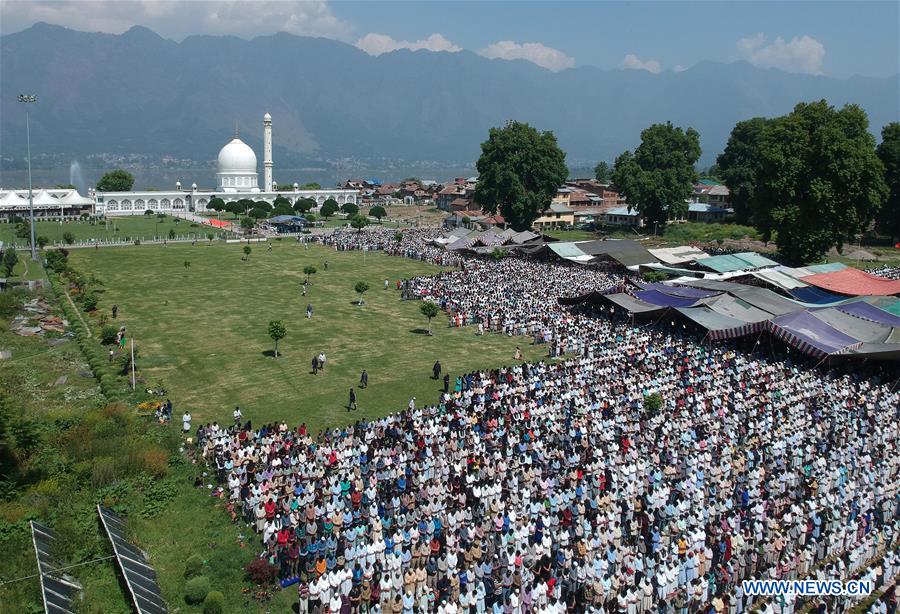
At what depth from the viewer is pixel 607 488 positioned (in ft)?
54.2

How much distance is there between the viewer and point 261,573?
13727 millimetres

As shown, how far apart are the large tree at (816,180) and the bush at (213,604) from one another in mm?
45065

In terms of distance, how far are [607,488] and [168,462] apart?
11.2m

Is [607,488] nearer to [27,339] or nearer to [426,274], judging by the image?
[27,339]

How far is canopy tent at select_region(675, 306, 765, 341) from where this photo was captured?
94.0 feet

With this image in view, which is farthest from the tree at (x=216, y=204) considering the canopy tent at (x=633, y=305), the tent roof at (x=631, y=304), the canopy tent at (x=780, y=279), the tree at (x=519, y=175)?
the canopy tent at (x=780, y=279)

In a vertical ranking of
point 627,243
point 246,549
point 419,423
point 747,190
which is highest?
point 747,190

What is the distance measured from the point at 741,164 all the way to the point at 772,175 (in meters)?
28.8

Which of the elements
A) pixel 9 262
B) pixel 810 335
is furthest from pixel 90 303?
pixel 810 335

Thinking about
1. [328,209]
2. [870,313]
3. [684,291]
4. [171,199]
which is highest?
[171,199]

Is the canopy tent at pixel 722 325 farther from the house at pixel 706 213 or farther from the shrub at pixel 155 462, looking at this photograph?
the house at pixel 706 213

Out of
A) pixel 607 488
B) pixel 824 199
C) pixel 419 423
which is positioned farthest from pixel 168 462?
pixel 824 199

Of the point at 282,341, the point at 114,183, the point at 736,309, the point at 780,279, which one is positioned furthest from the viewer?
the point at 114,183

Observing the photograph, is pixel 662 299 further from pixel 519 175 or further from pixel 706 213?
pixel 706 213
